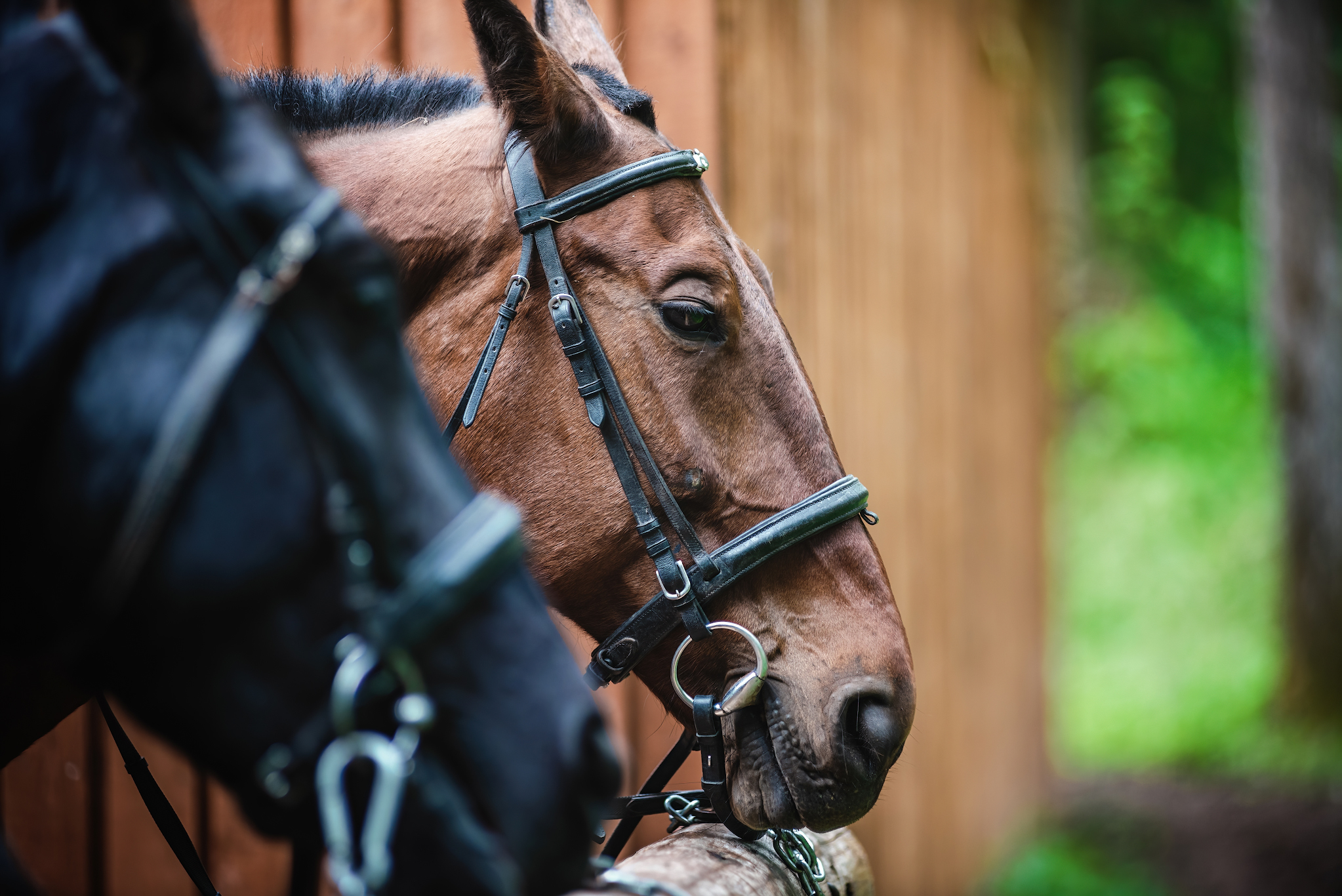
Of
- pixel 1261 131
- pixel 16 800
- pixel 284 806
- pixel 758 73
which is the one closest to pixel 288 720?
pixel 284 806

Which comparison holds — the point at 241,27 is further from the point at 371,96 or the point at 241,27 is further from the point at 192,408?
the point at 192,408

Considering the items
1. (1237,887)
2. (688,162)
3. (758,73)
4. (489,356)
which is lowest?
(1237,887)

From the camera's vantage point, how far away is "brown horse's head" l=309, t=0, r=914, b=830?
5.49 feet

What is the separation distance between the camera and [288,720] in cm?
98

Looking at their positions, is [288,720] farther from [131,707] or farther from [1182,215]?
[1182,215]

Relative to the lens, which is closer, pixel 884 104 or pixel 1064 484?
pixel 884 104

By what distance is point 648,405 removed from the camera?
68.0 inches

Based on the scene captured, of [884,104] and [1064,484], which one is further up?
[884,104]

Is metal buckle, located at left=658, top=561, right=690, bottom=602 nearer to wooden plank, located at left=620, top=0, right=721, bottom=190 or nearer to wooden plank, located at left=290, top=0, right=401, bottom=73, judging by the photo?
wooden plank, located at left=620, top=0, right=721, bottom=190

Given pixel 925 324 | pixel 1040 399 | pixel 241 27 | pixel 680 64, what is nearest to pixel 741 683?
pixel 680 64

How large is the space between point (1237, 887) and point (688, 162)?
718 cm

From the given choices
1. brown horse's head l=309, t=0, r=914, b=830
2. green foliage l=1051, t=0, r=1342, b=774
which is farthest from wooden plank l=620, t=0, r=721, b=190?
green foliage l=1051, t=0, r=1342, b=774

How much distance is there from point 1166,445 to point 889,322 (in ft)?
36.4

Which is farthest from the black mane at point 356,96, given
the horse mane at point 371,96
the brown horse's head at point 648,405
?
the brown horse's head at point 648,405
